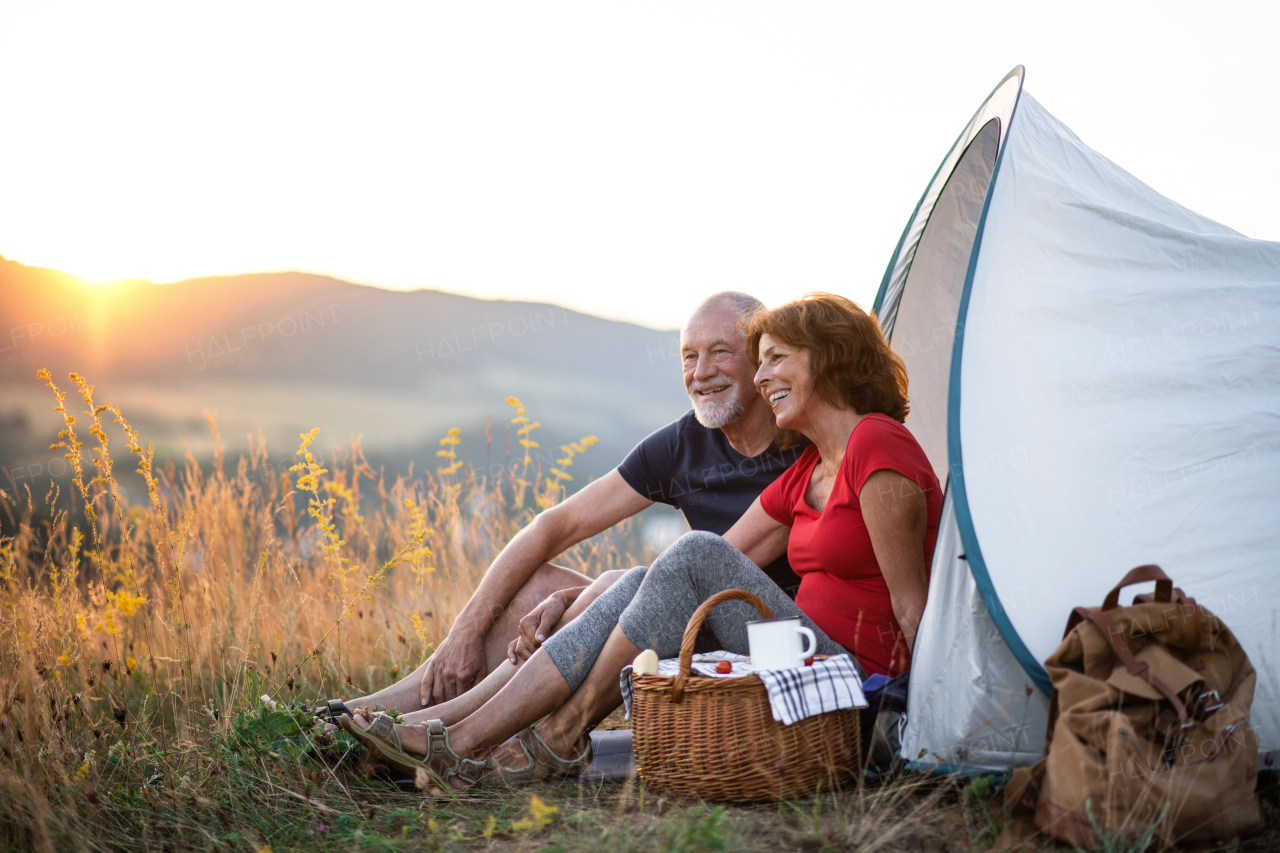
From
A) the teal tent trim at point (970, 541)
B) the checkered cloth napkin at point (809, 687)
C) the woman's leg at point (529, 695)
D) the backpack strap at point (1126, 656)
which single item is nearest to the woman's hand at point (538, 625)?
the woman's leg at point (529, 695)

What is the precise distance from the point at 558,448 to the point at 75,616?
85.8 inches

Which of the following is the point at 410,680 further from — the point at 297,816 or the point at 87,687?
the point at 87,687

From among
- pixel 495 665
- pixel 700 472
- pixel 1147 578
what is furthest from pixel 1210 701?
pixel 495 665

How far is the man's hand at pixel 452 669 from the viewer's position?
110 inches

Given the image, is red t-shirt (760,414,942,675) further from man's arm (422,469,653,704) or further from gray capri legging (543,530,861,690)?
man's arm (422,469,653,704)

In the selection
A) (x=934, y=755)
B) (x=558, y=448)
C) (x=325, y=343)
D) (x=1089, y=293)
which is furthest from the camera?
(x=325, y=343)

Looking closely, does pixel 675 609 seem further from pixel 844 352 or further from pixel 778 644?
pixel 844 352

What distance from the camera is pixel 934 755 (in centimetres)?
204

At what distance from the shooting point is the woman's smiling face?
255 cm

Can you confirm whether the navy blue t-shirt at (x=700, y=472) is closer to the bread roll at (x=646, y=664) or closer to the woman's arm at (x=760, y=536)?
the woman's arm at (x=760, y=536)

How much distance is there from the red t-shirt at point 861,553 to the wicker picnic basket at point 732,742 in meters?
0.29

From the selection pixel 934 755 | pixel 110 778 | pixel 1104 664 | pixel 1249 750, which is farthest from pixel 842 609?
pixel 110 778

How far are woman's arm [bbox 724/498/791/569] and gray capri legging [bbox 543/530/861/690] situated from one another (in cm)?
34

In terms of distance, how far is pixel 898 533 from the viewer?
2.23 m
